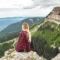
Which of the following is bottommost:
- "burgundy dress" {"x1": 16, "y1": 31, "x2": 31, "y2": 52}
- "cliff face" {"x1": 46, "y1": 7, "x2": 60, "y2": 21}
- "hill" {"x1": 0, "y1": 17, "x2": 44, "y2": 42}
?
"burgundy dress" {"x1": 16, "y1": 31, "x2": 31, "y2": 52}

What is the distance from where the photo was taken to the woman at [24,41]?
5680 millimetres

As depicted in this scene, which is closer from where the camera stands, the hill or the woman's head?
the woman's head

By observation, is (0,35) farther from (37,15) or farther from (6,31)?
(37,15)

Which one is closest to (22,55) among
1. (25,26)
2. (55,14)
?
(25,26)

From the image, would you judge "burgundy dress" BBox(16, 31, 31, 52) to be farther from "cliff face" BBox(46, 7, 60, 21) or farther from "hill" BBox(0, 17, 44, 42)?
"cliff face" BBox(46, 7, 60, 21)

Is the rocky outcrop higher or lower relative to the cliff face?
lower

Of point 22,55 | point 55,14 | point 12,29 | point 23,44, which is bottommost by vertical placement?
point 22,55

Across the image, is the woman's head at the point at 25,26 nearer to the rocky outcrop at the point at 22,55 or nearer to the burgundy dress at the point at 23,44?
the burgundy dress at the point at 23,44

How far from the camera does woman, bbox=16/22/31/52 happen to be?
568 centimetres

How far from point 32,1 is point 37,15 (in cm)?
23

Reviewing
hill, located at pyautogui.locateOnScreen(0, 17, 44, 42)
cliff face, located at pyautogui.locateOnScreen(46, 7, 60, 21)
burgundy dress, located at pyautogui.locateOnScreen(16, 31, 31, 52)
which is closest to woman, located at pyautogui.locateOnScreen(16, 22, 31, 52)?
burgundy dress, located at pyautogui.locateOnScreen(16, 31, 31, 52)

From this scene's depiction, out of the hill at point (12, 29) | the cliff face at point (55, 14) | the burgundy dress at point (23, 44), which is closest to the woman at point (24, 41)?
the burgundy dress at point (23, 44)

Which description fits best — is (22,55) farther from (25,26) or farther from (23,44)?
(25,26)

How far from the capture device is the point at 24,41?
18.7 feet
